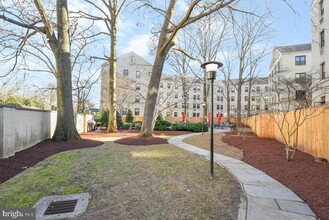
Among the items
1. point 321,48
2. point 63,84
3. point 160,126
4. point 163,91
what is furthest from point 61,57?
point 163,91

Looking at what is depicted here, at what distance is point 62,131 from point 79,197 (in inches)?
267

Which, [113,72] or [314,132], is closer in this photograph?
[314,132]

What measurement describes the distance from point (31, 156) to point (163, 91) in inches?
1426

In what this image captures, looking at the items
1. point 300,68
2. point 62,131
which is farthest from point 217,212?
point 300,68

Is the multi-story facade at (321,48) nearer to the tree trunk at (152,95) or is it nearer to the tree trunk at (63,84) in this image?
the tree trunk at (152,95)

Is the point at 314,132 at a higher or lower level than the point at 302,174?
higher

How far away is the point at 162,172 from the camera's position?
199 inches

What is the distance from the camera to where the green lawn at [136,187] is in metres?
3.15

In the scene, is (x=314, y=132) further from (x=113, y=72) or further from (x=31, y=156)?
(x=113, y=72)

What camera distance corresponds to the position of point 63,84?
388 inches

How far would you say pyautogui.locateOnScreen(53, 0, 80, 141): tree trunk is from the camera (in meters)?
9.83

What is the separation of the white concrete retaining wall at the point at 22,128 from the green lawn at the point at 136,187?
1.39m

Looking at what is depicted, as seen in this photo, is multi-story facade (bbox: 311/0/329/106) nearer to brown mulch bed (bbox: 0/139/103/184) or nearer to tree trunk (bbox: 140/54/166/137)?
tree trunk (bbox: 140/54/166/137)

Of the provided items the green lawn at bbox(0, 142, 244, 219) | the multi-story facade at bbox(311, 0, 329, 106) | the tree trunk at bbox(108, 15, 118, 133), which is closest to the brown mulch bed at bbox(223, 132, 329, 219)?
the green lawn at bbox(0, 142, 244, 219)
